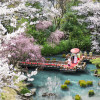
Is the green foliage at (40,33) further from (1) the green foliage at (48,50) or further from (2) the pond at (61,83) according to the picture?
(2) the pond at (61,83)

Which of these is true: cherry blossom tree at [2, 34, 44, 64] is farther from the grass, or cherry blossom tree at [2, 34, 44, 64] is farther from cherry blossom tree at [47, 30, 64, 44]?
cherry blossom tree at [47, 30, 64, 44]

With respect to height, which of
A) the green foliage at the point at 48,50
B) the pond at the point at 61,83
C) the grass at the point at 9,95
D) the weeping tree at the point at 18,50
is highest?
the weeping tree at the point at 18,50

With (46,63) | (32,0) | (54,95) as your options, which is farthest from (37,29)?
(54,95)

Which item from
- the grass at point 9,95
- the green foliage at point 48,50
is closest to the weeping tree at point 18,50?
the grass at point 9,95

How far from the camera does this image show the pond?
14234mm

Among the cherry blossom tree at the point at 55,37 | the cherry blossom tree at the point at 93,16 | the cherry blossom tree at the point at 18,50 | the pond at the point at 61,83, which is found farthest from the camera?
the cherry blossom tree at the point at 55,37

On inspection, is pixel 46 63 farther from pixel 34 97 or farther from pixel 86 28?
pixel 86 28

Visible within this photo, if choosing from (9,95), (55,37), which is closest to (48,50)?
(55,37)

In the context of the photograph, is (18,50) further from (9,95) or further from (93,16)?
(93,16)

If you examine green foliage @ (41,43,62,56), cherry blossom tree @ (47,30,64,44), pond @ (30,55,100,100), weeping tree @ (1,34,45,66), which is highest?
weeping tree @ (1,34,45,66)

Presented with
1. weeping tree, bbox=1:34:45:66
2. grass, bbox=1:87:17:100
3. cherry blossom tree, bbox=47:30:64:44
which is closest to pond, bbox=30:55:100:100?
grass, bbox=1:87:17:100

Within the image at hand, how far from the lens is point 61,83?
16938 millimetres

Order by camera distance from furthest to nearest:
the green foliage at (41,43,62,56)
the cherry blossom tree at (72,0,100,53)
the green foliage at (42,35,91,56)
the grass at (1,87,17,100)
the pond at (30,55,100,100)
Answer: the green foliage at (42,35,91,56), the green foliage at (41,43,62,56), the cherry blossom tree at (72,0,100,53), the pond at (30,55,100,100), the grass at (1,87,17,100)

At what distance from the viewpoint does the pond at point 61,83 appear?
46.7 feet
